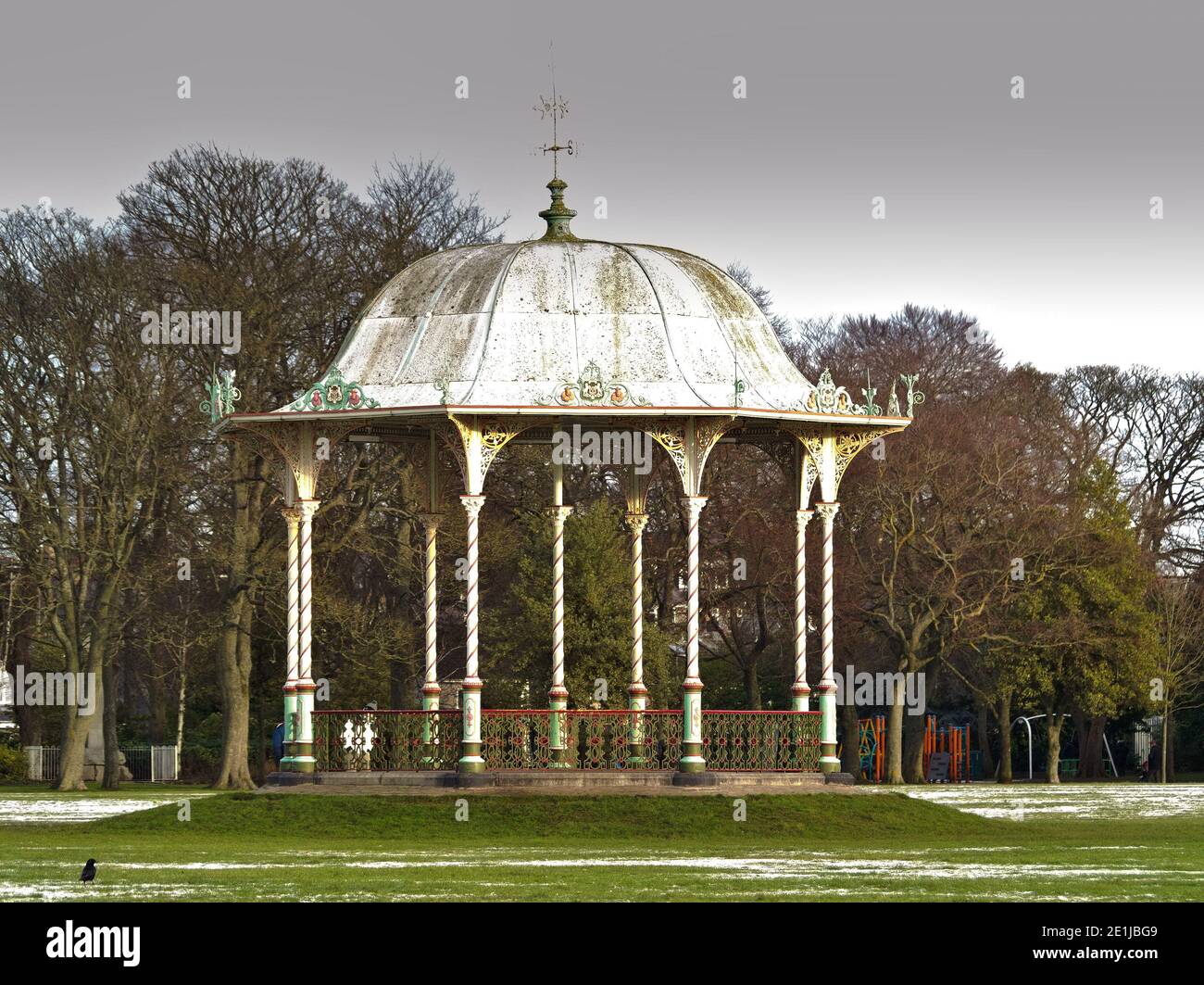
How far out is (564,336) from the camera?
32.8 m

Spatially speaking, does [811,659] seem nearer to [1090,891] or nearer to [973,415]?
[973,415]

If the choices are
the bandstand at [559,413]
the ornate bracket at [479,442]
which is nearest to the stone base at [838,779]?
the bandstand at [559,413]

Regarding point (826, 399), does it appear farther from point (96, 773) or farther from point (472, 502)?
point (96, 773)

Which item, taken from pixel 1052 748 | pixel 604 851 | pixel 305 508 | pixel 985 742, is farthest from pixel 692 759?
pixel 985 742

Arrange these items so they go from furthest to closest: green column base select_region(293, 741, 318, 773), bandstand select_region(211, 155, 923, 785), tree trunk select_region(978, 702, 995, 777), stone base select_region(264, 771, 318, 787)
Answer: tree trunk select_region(978, 702, 995, 777) < green column base select_region(293, 741, 318, 773) < stone base select_region(264, 771, 318, 787) < bandstand select_region(211, 155, 923, 785)

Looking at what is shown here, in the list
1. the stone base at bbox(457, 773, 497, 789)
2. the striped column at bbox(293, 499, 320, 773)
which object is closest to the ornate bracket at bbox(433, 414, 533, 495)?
the striped column at bbox(293, 499, 320, 773)

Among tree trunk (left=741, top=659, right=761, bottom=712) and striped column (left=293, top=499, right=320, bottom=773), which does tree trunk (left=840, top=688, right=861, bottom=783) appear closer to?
tree trunk (left=741, top=659, right=761, bottom=712)

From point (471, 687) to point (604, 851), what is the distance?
5828 millimetres

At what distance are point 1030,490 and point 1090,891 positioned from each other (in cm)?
3745

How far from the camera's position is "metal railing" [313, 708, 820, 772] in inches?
1320

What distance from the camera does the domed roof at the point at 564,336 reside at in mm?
32156

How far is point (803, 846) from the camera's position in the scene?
2841cm

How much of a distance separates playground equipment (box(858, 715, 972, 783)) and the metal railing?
2466 centimetres
